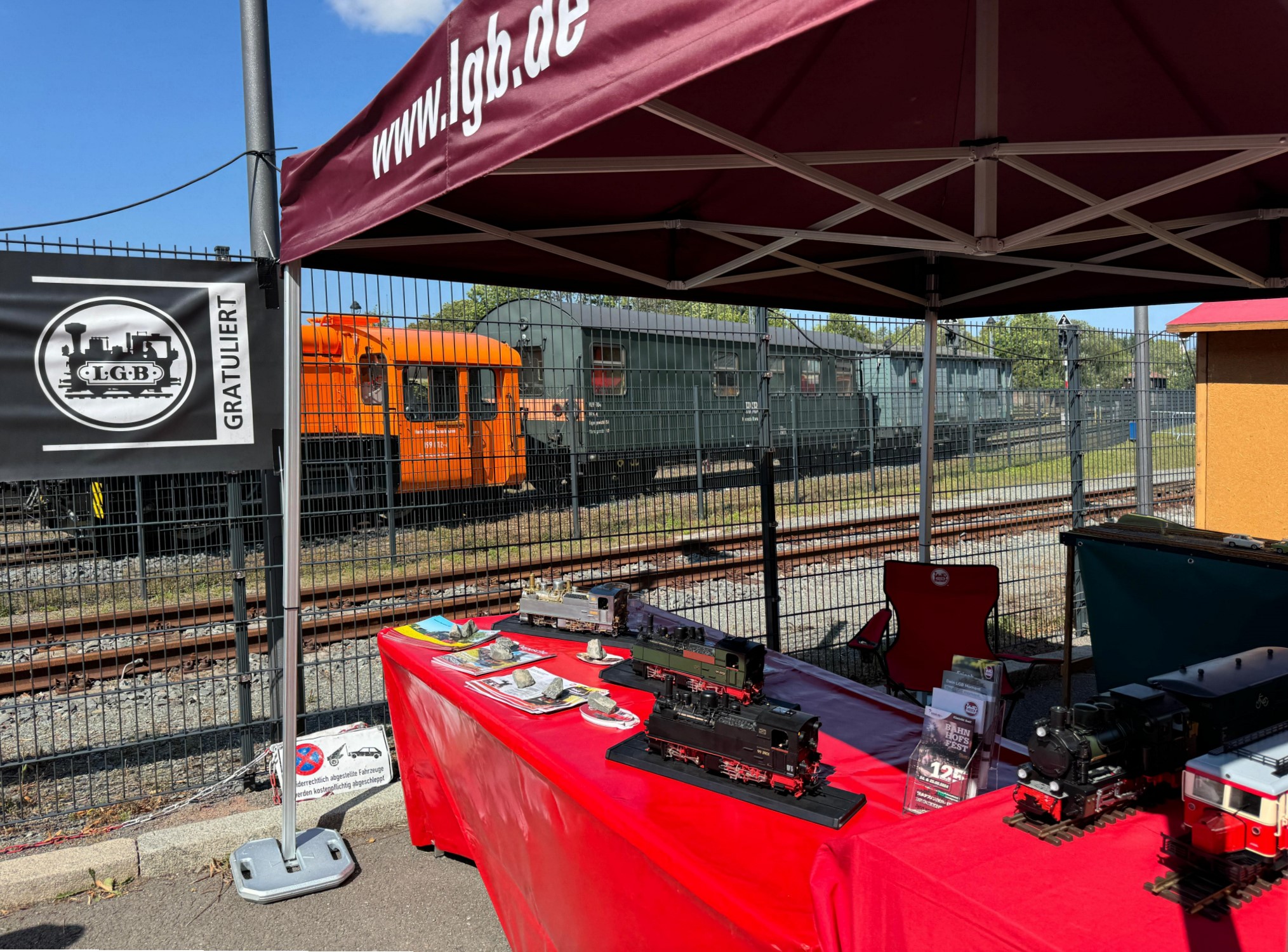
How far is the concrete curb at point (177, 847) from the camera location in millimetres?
3340

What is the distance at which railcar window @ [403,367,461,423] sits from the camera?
5102mm

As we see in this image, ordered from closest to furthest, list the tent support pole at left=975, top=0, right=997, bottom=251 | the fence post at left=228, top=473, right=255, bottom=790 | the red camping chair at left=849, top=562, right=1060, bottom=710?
the tent support pole at left=975, top=0, right=997, bottom=251 → the fence post at left=228, top=473, right=255, bottom=790 → the red camping chair at left=849, top=562, right=1060, bottom=710

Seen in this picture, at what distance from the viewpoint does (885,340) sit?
6.80m

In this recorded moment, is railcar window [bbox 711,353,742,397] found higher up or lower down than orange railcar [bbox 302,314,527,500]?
higher up

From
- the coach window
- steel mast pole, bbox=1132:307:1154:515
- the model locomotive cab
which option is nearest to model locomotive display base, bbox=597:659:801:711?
the model locomotive cab

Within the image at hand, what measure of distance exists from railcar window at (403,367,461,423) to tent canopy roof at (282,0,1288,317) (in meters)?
1.08

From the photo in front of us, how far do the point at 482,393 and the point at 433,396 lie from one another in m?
0.34

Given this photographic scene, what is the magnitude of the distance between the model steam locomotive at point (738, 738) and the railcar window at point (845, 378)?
15.6 ft

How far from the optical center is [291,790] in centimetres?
349

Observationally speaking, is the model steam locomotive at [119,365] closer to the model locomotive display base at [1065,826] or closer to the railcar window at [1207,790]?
the model locomotive display base at [1065,826]

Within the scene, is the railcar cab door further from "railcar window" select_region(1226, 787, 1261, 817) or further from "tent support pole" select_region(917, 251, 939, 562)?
"railcar window" select_region(1226, 787, 1261, 817)

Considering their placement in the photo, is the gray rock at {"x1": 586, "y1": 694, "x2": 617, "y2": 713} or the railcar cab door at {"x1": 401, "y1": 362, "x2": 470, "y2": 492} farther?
the railcar cab door at {"x1": 401, "y1": 362, "x2": 470, "y2": 492}

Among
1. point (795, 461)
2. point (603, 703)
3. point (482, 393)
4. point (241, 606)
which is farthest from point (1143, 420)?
point (241, 606)

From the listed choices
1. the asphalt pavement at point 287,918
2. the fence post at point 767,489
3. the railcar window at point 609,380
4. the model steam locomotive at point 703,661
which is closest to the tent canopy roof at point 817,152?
the fence post at point 767,489
